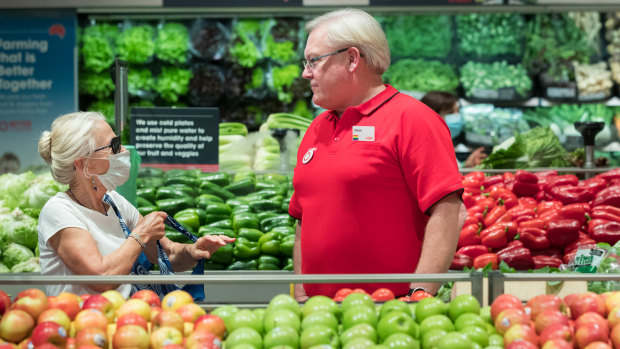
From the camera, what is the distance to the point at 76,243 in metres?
2.41

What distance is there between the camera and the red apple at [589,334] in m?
1.63

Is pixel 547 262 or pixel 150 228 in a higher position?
pixel 150 228

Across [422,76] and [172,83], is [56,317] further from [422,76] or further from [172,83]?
[422,76]

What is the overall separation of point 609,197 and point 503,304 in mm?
2802

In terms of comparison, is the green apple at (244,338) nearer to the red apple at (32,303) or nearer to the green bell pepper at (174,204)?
the red apple at (32,303)

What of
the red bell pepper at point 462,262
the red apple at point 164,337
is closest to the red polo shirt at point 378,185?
the red apple at point 164,337

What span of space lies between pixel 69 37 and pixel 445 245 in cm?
563

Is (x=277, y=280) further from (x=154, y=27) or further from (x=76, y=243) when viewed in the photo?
(x=154, y=27)

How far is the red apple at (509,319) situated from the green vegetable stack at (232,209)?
248 cm

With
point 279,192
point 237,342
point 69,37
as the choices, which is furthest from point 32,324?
point 69,37

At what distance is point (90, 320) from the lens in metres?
1.70

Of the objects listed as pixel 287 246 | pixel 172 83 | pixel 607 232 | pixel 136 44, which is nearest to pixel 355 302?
pixel 287 246

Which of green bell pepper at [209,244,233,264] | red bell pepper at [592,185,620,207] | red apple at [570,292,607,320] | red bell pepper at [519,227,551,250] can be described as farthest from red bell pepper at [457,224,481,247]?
red apple at [570,292,607,320]

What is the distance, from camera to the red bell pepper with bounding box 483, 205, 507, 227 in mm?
4277
